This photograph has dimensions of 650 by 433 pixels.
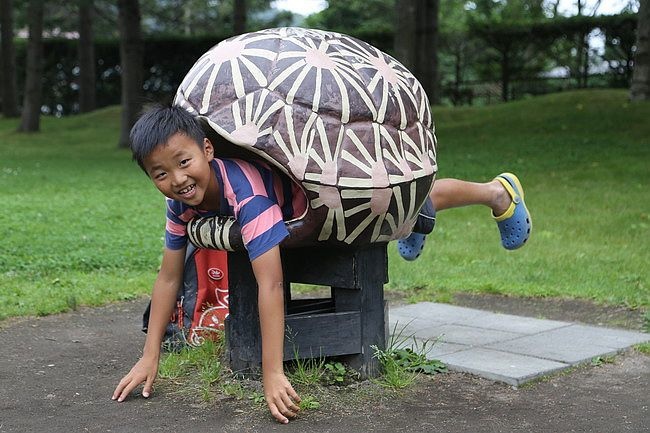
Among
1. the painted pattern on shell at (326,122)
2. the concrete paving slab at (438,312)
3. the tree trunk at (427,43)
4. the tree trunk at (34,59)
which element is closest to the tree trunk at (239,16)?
the tree trunk at (427,43)

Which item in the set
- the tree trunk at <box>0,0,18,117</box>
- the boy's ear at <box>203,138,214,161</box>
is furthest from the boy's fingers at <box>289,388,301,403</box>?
the tree trunk at <box>0,0,18,117</box>

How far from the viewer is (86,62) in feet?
90.8

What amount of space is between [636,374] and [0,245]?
564cm

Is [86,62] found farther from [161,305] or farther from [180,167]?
[180,167]

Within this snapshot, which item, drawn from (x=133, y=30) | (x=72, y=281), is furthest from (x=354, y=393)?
(x=133, y=30)

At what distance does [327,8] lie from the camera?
1508 inches

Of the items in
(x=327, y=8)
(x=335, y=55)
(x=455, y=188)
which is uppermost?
(x=327, y=8)

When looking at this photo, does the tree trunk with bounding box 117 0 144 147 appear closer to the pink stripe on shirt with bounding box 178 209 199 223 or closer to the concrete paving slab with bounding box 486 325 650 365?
the concrete paving slab with bounding box 486 325 650 365

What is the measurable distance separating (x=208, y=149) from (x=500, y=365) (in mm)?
1727

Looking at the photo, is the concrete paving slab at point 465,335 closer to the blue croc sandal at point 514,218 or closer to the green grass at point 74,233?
the blue croc sandal at point 514,218

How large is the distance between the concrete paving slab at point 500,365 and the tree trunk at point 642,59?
460 inches

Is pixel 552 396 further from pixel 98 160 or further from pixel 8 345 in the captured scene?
pixel 98 160

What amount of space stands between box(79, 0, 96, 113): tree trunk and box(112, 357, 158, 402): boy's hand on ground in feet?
77.1

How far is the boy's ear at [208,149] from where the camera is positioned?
3708mm
